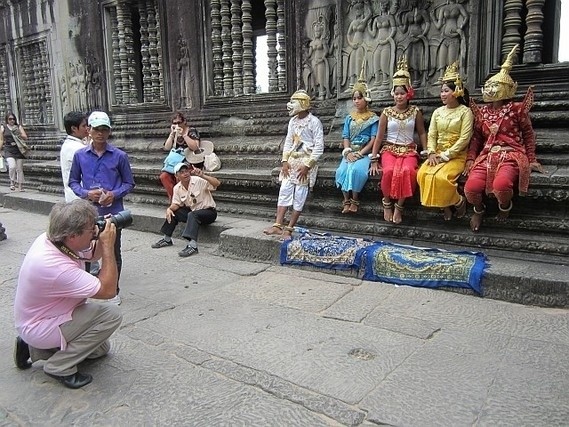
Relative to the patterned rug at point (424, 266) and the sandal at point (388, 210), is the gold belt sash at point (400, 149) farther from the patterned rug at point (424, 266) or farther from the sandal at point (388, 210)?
the patterned rug at point (424, 266)

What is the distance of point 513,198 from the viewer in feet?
13.3

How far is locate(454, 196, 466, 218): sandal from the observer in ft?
13.8

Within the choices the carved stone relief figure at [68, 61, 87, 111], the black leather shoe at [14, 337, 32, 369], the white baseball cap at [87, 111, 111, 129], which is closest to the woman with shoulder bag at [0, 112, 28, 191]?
the carved stone relief figure at [68, 61, 87, 111]

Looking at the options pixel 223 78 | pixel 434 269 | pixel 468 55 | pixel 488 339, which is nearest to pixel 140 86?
pixel 223 78

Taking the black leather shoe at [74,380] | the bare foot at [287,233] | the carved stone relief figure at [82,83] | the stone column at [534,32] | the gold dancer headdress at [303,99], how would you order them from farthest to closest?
the carved stone relief figure at [82,83] < the gold dancer headdress at [303,99] < the bare foot at [287,233] < the stone column at [534,32] < the black leather shoe at [74,380]

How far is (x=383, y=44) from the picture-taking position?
17.7 feet

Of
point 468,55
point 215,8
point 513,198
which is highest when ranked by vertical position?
point 215,8

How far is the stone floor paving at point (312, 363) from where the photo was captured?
2.23 m

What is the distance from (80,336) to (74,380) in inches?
9.1

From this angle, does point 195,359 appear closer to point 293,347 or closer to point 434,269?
point 293,347

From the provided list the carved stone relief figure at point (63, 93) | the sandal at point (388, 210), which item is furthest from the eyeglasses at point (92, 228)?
the carved stone relief figure at point (63, 93)

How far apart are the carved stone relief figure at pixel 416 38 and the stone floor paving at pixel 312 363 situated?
105 inches

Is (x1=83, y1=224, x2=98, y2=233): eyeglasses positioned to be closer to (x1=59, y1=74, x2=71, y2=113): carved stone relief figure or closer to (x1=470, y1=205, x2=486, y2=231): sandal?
(x1=470, y1=205, x2=486, y2=231): sandal

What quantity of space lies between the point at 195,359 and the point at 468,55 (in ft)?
13.6
